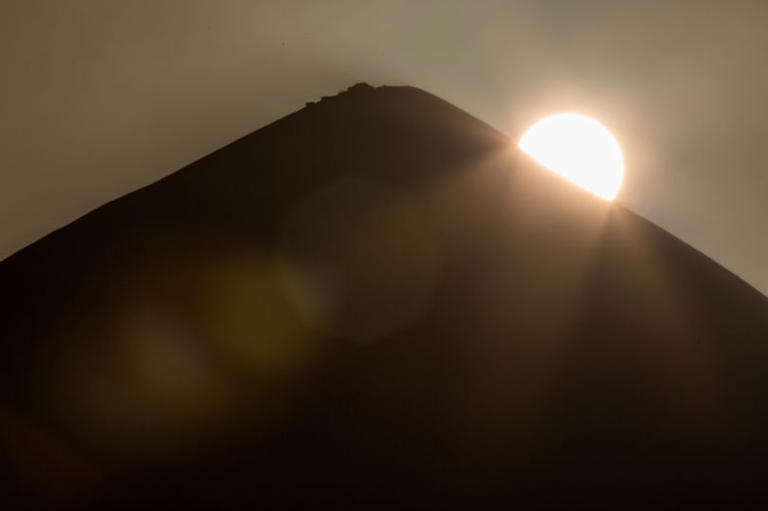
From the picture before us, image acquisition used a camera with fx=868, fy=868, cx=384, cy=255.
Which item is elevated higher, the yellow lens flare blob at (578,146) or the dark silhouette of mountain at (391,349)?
the yellow lens flare blob at (578,146)

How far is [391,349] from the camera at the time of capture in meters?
0.64

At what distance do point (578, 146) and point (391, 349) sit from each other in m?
0.31

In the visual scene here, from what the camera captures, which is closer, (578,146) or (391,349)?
(391,349)

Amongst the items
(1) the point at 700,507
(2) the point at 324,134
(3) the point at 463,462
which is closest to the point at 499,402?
(3) the point at 463,462

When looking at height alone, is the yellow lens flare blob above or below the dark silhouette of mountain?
above

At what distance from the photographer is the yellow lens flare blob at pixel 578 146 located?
2.70ft

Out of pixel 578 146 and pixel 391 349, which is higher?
pixel 578 146

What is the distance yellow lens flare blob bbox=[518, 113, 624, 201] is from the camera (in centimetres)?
82

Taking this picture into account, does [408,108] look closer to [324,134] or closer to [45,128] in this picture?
[324,134]

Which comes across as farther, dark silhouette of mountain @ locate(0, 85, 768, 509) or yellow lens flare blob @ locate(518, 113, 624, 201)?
yellow lens flare blob @ locate(518, 113, 624, 201)

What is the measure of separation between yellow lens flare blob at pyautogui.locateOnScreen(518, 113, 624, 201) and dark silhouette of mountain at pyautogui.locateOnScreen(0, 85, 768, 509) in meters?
0.15

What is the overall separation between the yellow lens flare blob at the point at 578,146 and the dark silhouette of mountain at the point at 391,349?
0.15m

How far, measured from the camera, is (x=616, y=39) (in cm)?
80

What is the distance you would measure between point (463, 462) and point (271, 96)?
36cm
